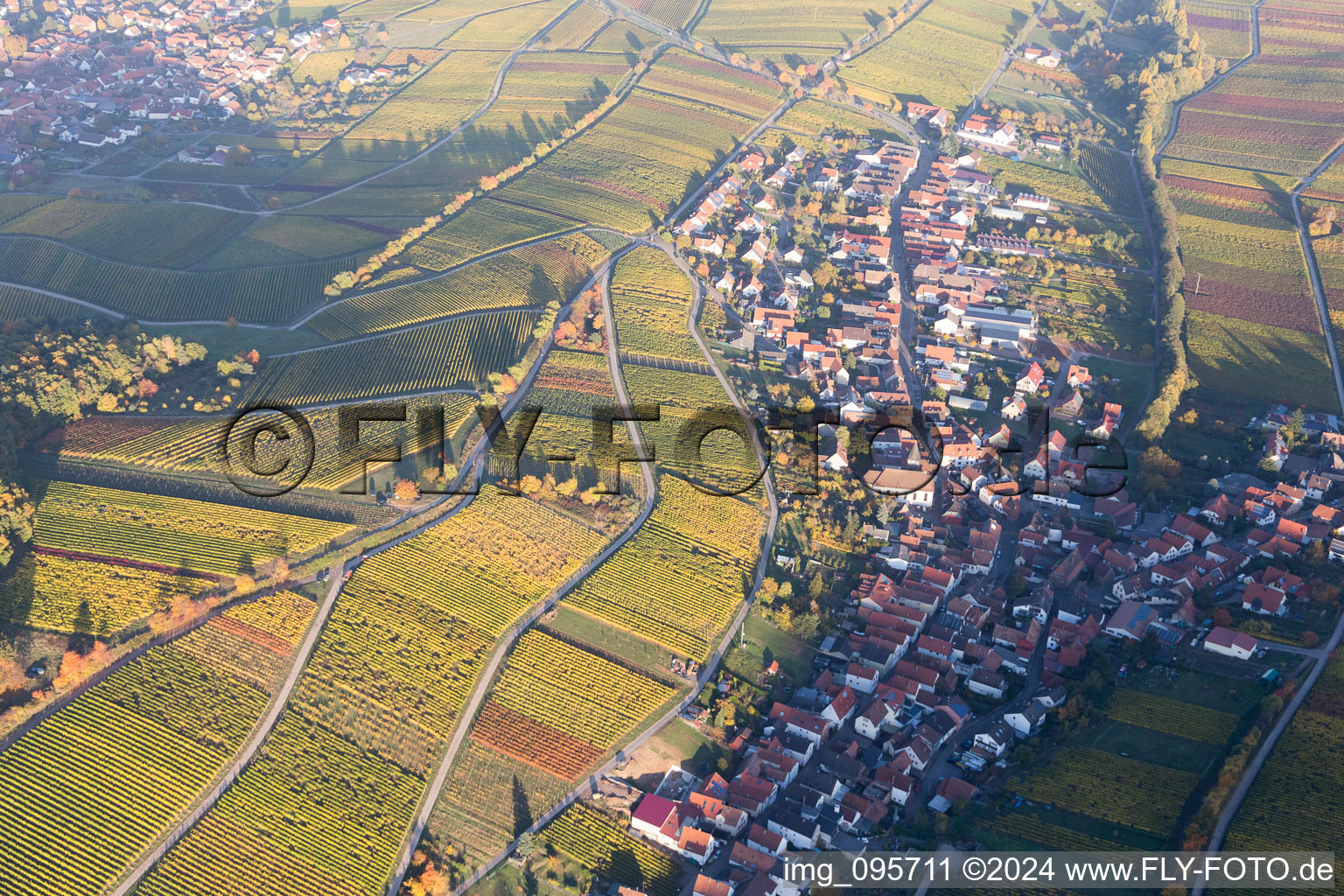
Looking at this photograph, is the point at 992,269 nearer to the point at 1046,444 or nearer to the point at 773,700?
the point at 1046,444

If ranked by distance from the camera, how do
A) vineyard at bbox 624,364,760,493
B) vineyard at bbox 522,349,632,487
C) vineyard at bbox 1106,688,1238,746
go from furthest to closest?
vineyard at bbox 624,364,760,493
vineyard at bbox 522,349,632,487
vineyard at bbox 1106,688,1238,746

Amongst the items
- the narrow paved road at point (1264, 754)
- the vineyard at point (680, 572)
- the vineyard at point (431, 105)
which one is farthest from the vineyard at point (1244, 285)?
the vineyard at point (431, 105)

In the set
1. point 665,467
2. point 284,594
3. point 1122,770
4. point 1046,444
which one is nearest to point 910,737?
point 1122,770

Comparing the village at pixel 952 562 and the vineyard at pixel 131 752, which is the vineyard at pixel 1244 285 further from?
the vineyard at pixel 131 752

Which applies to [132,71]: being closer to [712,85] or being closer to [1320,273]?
[712,85]

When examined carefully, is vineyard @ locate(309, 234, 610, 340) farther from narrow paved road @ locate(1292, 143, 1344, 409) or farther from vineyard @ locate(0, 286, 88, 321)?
narrow paved road @ locate(1292, 143, 1344, 409)

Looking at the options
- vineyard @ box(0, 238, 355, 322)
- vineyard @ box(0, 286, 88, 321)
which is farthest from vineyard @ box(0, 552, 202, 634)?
vineyard @ box(0, 286, 88, 321)

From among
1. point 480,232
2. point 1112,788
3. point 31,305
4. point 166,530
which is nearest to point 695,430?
point 480,232
